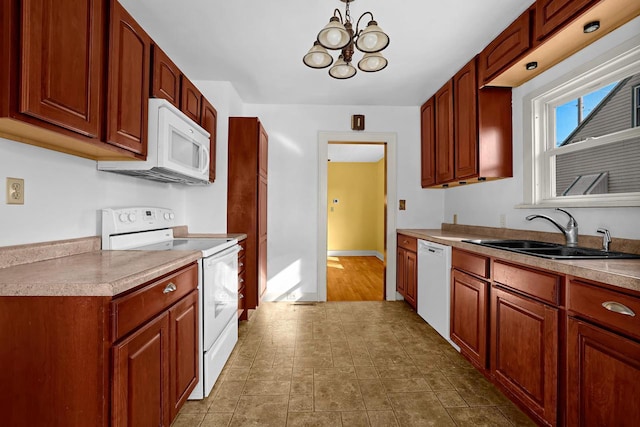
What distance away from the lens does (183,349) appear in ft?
4.92

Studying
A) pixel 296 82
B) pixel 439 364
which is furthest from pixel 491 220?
pixel 296 82

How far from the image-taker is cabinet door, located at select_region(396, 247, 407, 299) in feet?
11.2

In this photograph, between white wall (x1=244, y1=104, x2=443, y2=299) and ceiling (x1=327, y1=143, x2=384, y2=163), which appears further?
ceiling (x1=327, y1=143, x2=384, y2=163)

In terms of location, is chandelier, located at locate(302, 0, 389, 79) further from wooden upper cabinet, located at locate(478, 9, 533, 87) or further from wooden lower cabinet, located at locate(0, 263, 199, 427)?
wooden lower cabinet, located at locate(0, 263, 199, 427)

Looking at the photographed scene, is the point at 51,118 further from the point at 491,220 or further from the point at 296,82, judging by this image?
the point at 491,220

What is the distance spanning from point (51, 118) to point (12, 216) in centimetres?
51

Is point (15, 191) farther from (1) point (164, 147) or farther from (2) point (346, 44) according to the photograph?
(2) point (346, 44)

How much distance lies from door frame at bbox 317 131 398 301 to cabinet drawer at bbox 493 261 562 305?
195 centimetres

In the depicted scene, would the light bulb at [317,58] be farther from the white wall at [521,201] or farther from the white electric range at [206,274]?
the white wall at [521,201]

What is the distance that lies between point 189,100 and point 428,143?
254cm

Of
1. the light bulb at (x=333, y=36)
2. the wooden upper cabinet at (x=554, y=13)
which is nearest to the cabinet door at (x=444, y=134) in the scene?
the wooden upper cabinet at (x=554, y=13)

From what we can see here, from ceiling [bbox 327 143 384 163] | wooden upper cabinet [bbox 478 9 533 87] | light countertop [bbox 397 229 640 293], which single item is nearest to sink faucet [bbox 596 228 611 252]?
light countertop [bbox 397 229 640 293]

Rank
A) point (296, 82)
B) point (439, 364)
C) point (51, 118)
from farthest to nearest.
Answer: point (296, 82), point (439, 364), point (51, 118)

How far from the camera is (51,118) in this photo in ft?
3.63
